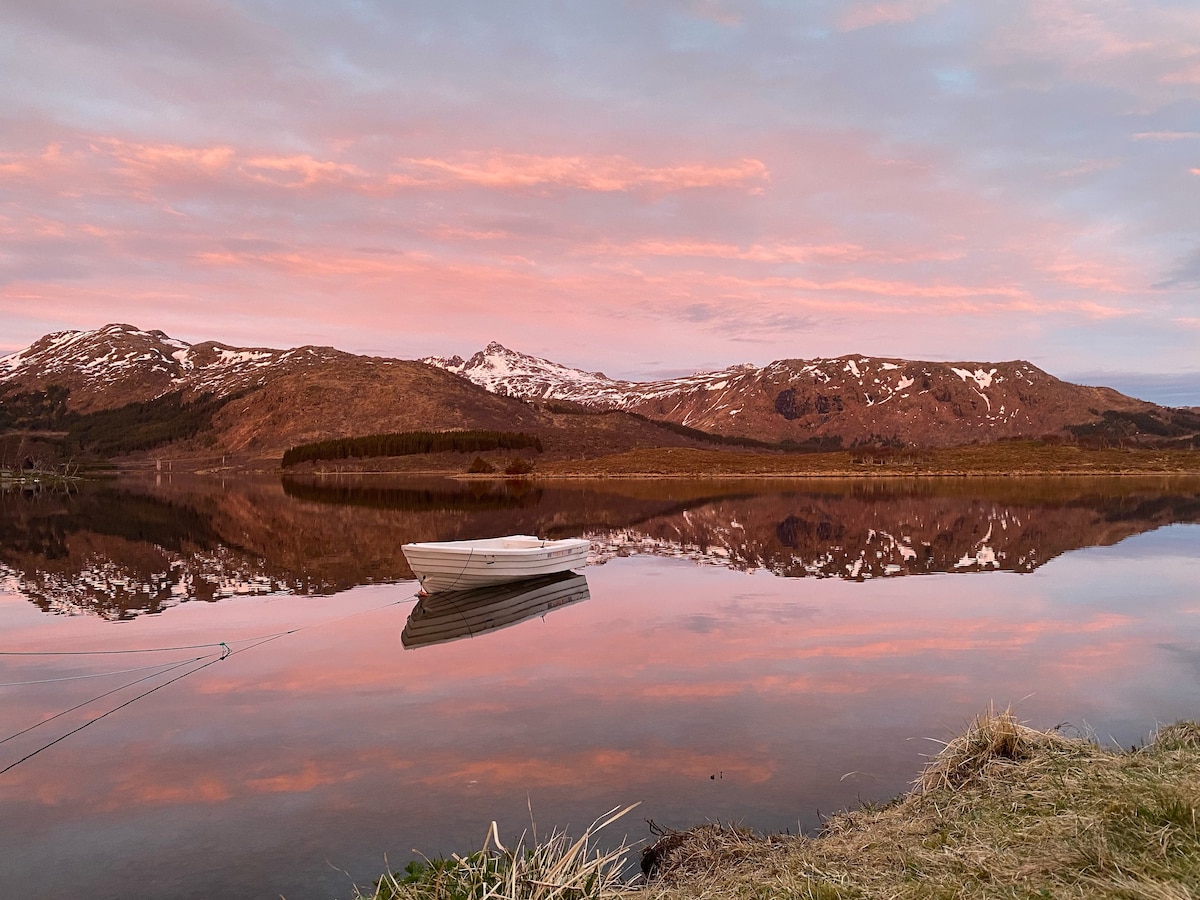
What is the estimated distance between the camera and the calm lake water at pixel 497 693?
13703 millimetres

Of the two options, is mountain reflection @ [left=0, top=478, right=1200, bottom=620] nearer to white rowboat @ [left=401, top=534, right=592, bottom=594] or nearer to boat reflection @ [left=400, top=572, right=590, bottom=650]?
white rowboat @ [left=401, top=534, right=592, bottom=594]

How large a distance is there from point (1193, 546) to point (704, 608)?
3680cm

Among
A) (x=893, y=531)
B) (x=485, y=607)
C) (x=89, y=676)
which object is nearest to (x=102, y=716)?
(x=89, y=676)

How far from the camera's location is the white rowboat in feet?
113

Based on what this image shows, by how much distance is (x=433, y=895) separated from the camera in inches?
359

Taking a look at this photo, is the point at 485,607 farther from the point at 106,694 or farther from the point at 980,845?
the point at 980,845

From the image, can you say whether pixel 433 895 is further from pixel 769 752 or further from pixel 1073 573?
pixel 1073 573

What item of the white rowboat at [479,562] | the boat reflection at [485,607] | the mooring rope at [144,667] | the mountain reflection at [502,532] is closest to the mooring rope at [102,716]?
the mooring rope at [144,667]

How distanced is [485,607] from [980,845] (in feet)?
82.1

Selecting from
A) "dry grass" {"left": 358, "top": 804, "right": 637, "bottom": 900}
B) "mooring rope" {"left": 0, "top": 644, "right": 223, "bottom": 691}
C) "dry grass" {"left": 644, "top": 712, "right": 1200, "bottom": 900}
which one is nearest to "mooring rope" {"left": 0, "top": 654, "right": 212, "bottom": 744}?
"mooring rope" {"left": 0, "top": 644, "right": 223, "bottom": 691}


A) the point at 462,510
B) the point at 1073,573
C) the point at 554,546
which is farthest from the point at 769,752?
the point at 462,510

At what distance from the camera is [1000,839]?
10211 mm

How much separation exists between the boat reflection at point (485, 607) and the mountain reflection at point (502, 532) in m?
7.27

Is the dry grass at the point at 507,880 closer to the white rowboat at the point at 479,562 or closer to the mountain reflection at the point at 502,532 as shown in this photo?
the white rowboat at the point at 479,562
